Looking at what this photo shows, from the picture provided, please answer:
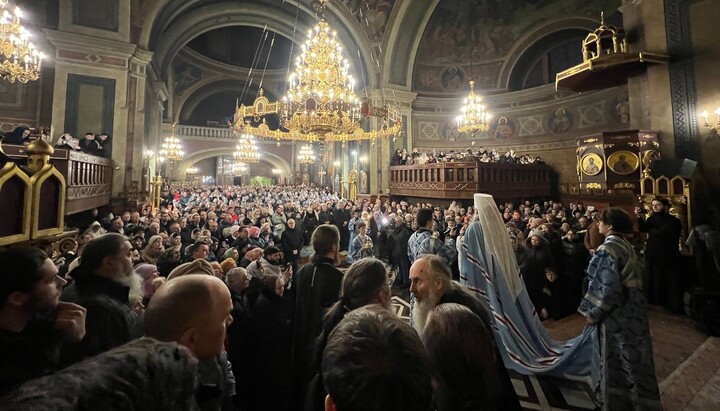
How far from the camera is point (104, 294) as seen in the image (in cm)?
155

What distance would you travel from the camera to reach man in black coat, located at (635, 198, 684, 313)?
4.65m

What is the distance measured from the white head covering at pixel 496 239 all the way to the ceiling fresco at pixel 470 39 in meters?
12.5

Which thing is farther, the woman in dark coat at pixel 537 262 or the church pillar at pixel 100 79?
the church pillar at pixel 100 79

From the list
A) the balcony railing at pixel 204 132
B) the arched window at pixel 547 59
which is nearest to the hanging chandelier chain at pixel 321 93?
the arched window at pixel 547 59

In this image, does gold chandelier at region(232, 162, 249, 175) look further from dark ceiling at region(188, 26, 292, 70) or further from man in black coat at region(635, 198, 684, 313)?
man in black coat at region(635, 198, 684, 313)

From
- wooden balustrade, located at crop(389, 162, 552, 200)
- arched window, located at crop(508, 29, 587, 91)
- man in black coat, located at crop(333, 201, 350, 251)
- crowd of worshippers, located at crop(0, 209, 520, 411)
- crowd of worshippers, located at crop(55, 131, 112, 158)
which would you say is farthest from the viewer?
arched window, located at crop(508, 29, 587, 91)

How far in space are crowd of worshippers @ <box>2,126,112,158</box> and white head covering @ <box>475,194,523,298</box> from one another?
4.46 m

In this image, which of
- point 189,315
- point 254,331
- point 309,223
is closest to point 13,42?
point 309,223

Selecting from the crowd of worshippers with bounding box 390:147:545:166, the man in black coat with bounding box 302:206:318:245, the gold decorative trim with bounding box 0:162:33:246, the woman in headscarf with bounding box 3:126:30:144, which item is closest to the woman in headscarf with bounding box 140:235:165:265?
the gold decorative trim with bounding box 0:162:33:246

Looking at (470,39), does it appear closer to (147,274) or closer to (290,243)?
(290,243)

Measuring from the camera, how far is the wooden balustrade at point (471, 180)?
954cm

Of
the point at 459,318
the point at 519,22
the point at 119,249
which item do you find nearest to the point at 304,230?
the point at 119,249

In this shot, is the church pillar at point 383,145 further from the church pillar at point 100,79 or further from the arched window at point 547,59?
the church pillar at point 100,79

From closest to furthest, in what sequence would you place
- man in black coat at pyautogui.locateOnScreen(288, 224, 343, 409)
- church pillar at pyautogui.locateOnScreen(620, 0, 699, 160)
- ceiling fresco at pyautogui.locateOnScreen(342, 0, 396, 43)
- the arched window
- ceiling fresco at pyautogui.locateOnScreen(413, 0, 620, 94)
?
1. man in black coat at pyautogui.locateOnScreen(288, 224, 343, 409)
2. church pillar at pyautogui.locateOnScreen(620, 0, 699, 160)
3. the arched window
4. ceiling fresco at pyautogui.locateOnScreen(342, 0, 396, 43)
5. ceiling fresco at pyautogui.locateOnScreen(413, 0, 620, 94)
